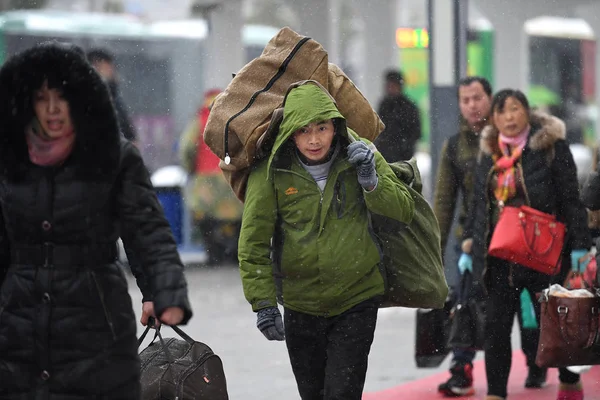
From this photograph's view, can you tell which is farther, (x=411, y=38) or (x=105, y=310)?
(x=411, y=38)

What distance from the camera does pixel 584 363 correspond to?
6602 millimetres

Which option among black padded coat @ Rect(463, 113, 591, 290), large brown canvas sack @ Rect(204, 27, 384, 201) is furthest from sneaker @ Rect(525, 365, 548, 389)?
large brown canvas sack @ Rect(204, 27, 384, 201)

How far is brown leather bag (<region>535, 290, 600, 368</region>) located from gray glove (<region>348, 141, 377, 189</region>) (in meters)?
1.86

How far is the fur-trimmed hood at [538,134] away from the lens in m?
7.07

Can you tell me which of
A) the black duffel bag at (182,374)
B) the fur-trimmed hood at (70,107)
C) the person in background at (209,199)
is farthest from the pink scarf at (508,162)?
the person in background at (209,199)

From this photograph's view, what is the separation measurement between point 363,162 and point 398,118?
765 cm

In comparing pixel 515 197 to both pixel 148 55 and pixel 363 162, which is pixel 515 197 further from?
pixel 148 55

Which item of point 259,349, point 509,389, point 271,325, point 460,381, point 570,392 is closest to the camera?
point 271,325

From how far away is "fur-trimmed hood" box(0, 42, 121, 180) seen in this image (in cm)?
413

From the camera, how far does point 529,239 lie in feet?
22.8

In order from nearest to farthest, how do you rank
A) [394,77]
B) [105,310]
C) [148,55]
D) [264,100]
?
[105,310] → [264,100] → [394,77] → [148,55]

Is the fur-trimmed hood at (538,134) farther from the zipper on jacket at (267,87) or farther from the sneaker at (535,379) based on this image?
the zipper on jacket at (267,87)

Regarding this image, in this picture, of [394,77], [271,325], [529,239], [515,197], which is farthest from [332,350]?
[394,77]

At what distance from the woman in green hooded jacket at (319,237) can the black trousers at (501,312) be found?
6.03 feet
